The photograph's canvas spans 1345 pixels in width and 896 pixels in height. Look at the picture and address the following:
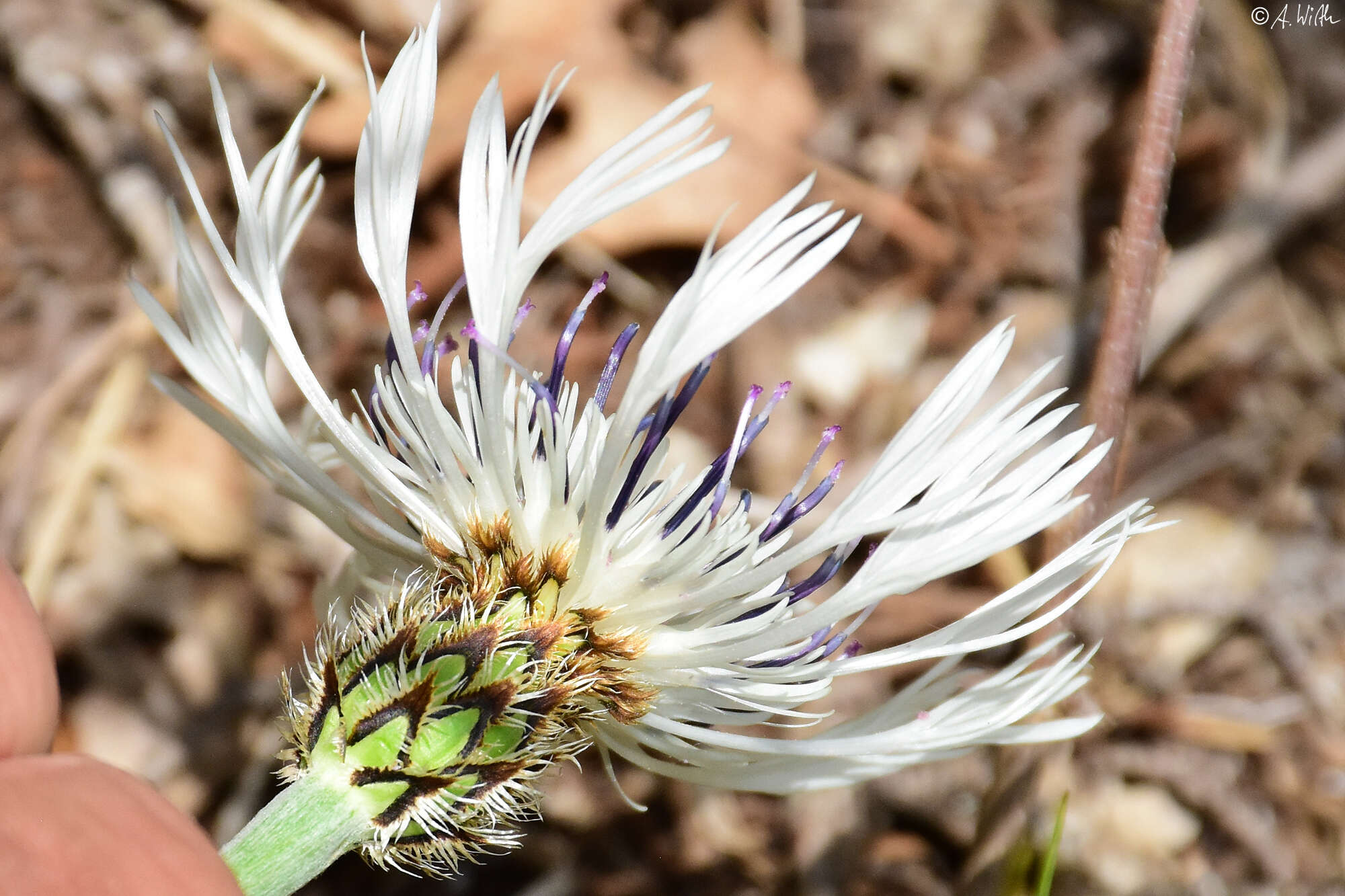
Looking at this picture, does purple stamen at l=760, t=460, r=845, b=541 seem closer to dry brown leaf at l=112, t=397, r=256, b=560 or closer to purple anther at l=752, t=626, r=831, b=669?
purple anther at l=752, t=626, r=831, b=669

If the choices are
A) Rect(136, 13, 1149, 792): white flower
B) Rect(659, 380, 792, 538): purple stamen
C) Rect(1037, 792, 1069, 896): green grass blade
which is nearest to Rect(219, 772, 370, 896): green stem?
Rect(136, 13, 1149, 792): white flower

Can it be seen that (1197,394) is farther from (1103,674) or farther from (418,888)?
(418,888)

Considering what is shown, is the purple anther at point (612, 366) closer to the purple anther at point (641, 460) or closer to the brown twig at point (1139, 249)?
the purple anther at point (641, 460)

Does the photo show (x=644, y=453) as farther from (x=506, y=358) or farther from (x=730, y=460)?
(x=506, y=358)

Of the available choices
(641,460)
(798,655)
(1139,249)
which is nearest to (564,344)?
(641,460)

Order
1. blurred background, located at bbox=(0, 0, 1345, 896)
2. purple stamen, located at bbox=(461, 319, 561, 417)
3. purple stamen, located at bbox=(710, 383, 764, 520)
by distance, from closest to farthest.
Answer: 1. purple stamen, located at bbox=(461, 319, 561, 417)
2. purple stamen, located at bbox=(710, 383, 764, 520)
3. blurred background, located at bbox=(0, 0, 1345, 896)

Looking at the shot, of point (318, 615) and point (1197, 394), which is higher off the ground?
point (318, 615)

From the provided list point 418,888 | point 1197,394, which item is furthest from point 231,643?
point 1197,394
